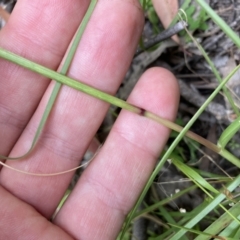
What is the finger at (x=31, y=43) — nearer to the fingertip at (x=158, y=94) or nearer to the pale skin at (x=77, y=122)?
the pale skin at (x=77, y=122)

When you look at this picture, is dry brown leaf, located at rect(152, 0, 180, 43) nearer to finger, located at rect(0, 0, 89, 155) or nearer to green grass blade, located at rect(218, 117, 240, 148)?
finger, located at rect(0, 0, 89, 155)

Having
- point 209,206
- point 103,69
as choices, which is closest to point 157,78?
point 103,69

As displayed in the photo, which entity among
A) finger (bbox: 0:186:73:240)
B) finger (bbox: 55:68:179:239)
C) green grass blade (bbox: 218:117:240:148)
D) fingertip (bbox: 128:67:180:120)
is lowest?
finger (bbox: 0:186:73:240)

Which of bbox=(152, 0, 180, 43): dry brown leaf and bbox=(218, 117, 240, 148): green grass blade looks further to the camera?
bbox=(152, 0, 180, 43): dry brown leaf

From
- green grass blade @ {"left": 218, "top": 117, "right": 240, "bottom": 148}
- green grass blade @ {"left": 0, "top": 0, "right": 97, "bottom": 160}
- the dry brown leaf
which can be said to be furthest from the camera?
the dry brown leaf

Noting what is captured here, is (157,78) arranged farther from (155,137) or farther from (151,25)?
(151,25)

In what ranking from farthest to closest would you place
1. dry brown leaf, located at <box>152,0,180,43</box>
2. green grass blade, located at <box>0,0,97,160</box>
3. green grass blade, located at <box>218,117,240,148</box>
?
dry brown leaf, located at <box>152,0,180,43</box>, green grass blade, located at <box>0,0,97,160</box>, green grass blade, located at <box>218,117,240,148</box>

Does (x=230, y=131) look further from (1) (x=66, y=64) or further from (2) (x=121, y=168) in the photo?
(1) (x=66, y=64)

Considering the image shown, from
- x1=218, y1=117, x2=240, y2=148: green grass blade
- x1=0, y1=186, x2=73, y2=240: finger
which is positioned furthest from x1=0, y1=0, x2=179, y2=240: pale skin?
x1=218, y1=117, x2=240, y2=148: green grass blade
